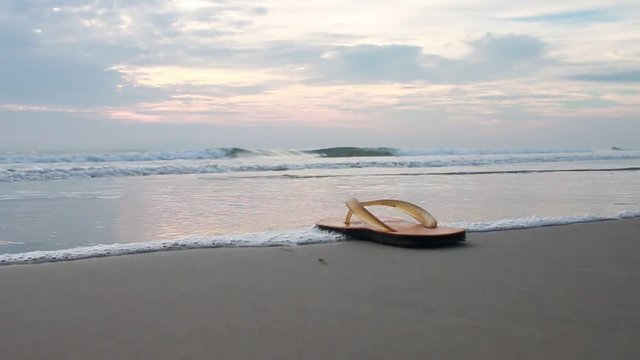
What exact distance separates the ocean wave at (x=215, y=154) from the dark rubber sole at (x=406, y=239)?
16.5 m

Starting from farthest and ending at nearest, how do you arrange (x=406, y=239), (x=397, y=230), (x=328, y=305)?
(x=397, y=230), (x=406, y=239), (x=328, y=305)

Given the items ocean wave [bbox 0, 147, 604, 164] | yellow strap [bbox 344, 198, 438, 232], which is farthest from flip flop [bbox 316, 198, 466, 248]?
ocean wave [bbox 0, 147, 604, 164]

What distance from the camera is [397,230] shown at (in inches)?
183

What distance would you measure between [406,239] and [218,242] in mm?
1336

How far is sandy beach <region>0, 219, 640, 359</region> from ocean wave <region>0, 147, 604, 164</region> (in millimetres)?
16950

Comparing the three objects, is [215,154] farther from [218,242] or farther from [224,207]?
[218,242]

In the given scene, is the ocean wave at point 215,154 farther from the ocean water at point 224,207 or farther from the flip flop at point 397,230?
the flip flop at point 397,230

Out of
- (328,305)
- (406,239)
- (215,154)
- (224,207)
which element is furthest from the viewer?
(215,154)

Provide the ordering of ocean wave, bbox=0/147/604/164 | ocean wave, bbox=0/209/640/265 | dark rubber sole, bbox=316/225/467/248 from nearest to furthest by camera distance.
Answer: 1. ocean wave, bbox=0/209/640/265
2. dark rubber sole, bbox=316/225/467/248
3. ocean wave, bbox=0/147/604/164

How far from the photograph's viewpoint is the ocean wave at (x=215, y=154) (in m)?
19.7

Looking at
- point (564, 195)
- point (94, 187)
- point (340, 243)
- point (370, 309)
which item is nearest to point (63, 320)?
point (370, 309)

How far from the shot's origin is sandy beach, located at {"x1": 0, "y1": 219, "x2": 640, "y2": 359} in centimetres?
226

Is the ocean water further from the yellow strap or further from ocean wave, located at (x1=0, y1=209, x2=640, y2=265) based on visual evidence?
the yellow strap

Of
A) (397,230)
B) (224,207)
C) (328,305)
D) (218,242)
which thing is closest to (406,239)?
(397,230)
